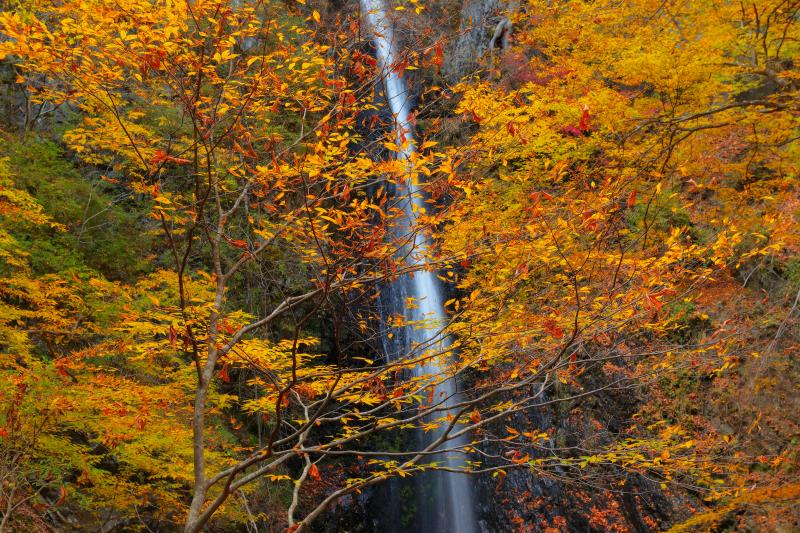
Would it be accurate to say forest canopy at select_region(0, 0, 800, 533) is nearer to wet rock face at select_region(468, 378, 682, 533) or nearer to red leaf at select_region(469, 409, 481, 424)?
wet rock face at select_region(468, 378, 682, 533)

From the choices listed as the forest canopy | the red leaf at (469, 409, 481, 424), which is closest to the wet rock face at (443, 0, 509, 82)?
the forest canopy

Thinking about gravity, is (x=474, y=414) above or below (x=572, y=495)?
above

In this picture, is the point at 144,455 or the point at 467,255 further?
the point at 144,455

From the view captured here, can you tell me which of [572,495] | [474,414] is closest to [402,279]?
[572,495]

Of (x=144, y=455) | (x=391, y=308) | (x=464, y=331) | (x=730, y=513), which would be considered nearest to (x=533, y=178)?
(x=391, y=308)

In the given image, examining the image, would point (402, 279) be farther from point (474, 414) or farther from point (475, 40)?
point (474, 414)

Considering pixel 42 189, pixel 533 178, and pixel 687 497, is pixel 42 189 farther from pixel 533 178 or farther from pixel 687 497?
pixel 687 497

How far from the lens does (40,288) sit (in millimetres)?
7195

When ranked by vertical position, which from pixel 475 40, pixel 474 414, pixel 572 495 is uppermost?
pixel 475 40

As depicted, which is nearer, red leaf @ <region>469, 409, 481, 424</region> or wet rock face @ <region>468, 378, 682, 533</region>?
red leaf @ <region>469, 409, 481, 424</region>

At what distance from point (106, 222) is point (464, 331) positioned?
852cm

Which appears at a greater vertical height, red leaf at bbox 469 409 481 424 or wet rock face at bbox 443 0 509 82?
wet rock face at bbox 443 0 509 82

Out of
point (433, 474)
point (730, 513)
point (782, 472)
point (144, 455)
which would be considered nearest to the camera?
point (144, 455)

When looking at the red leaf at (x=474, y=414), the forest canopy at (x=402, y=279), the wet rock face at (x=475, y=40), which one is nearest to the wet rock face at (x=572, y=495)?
the forest canopy at (x=402, y=279)
